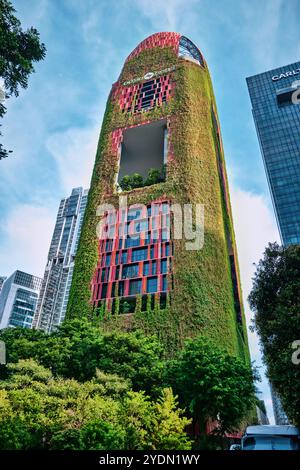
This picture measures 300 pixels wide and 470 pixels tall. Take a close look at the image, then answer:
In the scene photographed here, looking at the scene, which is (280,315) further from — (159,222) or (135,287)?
(159,222)

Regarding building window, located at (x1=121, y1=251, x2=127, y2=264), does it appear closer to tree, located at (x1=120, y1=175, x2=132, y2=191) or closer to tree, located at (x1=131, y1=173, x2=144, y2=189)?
tree, located at (x1=120, y1=175, x2=132, y2=191)

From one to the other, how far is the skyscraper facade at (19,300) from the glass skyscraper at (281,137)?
8381cm

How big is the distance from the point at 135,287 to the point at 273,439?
20.4 metres

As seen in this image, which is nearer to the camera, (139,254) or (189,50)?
(139,254)

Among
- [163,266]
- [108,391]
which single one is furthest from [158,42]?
[108,391]

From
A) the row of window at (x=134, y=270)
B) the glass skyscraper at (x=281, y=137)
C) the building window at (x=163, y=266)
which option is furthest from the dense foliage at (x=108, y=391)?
the glass skyscraper at (x=281, y=137)

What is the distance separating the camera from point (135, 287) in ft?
113

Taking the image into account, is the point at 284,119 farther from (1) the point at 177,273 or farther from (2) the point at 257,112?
(1) the point at 177,273

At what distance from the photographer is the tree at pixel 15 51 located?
15.6m

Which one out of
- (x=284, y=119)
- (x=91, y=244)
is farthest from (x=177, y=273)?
(x=284, y=119)

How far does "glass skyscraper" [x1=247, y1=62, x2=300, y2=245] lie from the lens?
86562 mm

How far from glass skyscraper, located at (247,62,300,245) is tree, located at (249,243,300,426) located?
6584cm
